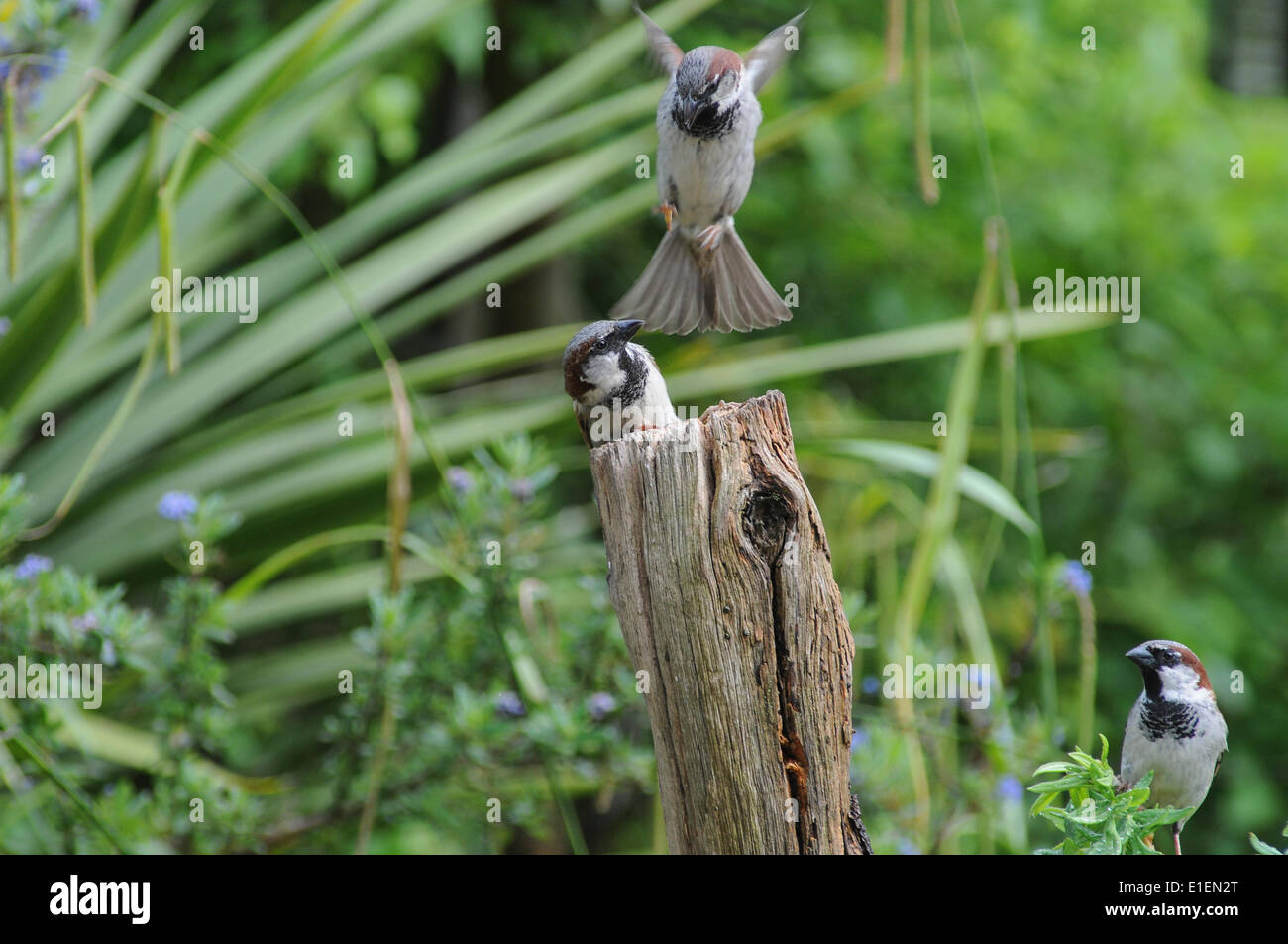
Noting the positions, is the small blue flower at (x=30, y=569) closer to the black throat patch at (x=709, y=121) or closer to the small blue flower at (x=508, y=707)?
the small blue flower at (x=508, y=707)

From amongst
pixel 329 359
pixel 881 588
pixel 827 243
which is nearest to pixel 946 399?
pixel 827 243

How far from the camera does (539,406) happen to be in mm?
2740

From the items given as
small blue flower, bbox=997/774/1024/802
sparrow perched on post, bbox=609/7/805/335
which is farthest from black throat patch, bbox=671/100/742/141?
small blue flower, bbox=997/774/1024/802

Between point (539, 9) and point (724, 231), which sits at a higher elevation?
point (539, 9)

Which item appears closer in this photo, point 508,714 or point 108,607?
point 108,607

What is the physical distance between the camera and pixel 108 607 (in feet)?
6.55

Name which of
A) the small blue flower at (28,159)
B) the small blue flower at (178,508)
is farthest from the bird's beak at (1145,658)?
the small blue flower at (28,159)

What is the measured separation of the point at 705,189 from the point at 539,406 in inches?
46.4

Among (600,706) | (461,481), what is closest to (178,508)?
(461,481)

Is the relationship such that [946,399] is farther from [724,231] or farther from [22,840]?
[22,840]

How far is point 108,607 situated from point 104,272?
2.19 feet

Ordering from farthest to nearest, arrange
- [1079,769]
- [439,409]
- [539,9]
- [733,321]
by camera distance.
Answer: [539,9]
[439,409]
[733,321]
[1079,769]

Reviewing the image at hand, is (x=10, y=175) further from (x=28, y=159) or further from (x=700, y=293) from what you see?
(x=700, y=293)

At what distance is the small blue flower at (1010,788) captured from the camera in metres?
2.14
